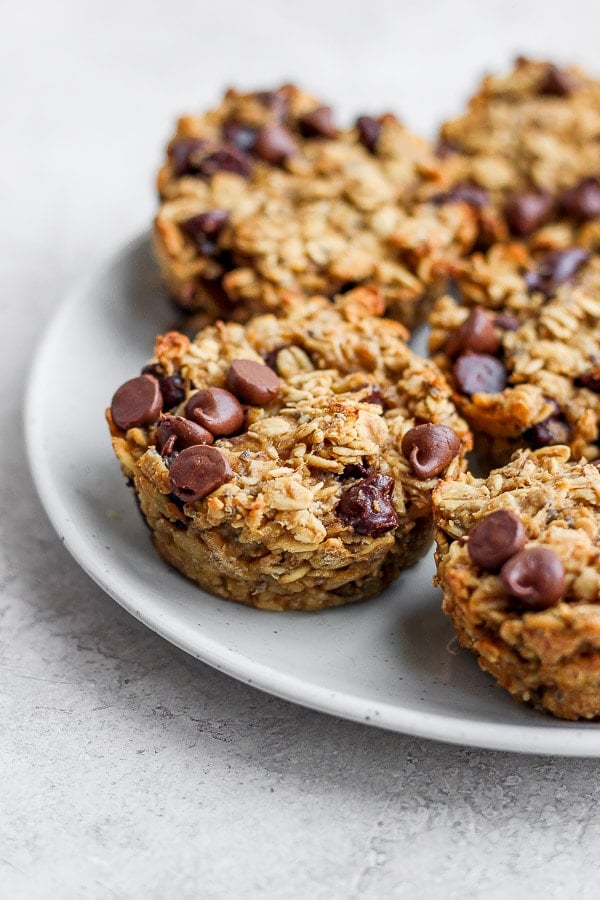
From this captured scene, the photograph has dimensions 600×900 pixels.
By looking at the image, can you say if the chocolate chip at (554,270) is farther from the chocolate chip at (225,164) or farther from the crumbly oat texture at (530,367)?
the chocolate chip at (225,164)

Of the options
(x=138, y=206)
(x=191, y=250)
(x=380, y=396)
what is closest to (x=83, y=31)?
(x=138, y=206)

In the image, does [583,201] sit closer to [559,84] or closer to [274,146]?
[559,84]

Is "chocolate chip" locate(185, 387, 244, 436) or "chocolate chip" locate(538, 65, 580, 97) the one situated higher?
"chocolate chip" locate(538, 65, 580, 97)

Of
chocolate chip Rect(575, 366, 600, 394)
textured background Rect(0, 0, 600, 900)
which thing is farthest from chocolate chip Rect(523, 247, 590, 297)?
textured background Rect(0, 0, 600, 900)

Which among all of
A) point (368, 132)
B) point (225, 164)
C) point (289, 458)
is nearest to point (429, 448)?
point (289, 458)

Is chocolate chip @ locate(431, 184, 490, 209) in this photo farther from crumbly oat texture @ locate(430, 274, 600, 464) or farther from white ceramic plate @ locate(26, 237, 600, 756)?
white ceramic plate @ locate(26, 237, 600, 756)

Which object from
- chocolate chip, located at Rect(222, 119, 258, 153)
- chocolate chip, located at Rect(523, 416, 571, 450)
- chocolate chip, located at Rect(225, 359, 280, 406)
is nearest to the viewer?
chocolate chip, located at Rect(225, 359, 280, 406)
